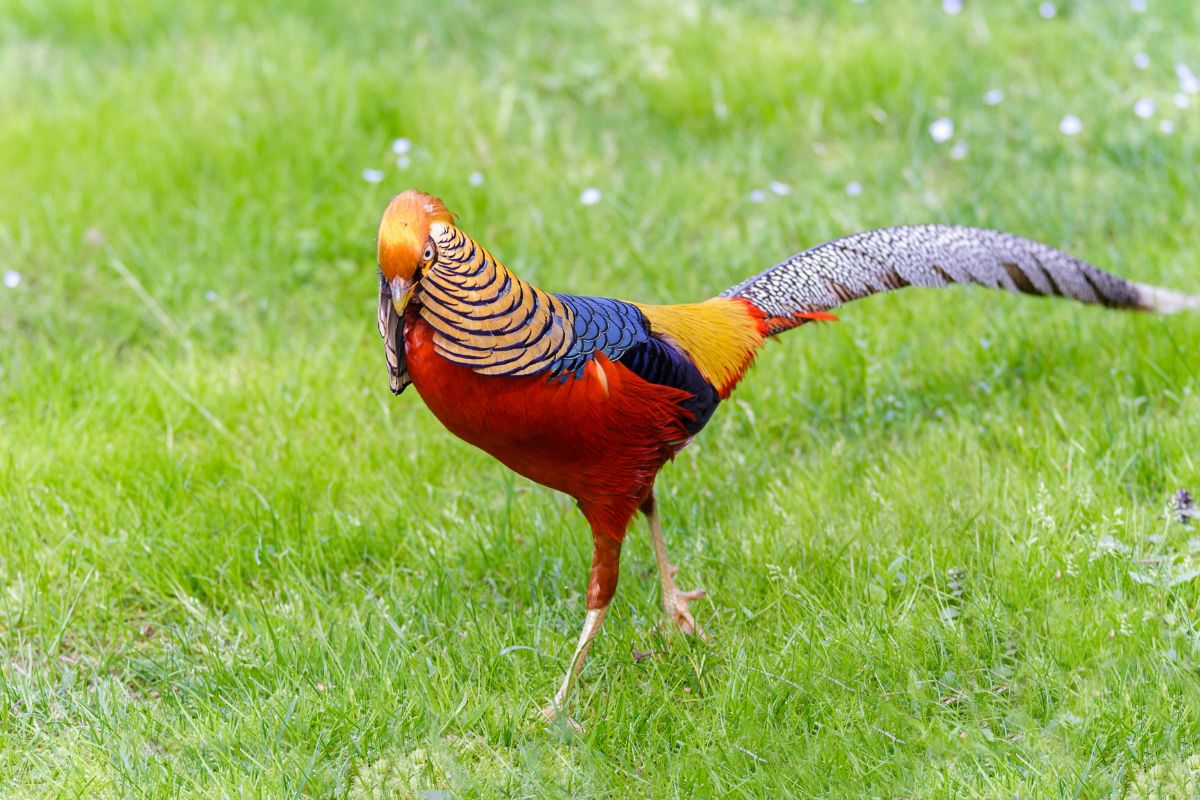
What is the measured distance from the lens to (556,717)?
107 inches

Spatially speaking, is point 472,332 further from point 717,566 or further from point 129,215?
point 129,215

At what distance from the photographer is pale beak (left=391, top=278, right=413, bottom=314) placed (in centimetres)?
223

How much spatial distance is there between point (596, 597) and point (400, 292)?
2.84ft

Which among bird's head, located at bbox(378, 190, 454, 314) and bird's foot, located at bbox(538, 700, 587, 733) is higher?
bird's head, located at bbox(378, 190, 454, 314)

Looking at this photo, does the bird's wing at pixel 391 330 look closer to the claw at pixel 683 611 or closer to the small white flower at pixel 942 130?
the claw at pixel 683 611

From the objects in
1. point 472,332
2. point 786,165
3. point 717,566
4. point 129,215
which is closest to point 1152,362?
point 717,566

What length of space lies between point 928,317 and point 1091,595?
4.57 feet

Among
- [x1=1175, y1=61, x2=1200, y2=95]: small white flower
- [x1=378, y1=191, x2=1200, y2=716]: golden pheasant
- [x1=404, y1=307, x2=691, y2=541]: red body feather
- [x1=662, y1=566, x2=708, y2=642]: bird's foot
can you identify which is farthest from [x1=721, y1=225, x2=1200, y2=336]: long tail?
[x1=1175, y1=61, x2=1200, y2=95]: small white flower

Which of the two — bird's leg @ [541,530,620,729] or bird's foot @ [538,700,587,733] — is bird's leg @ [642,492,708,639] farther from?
bird's foot @ [538,700,587,733]

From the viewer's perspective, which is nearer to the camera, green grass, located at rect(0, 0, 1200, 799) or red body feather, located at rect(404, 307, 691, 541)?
red body feather, located at rect(404, 307, 691, 541)

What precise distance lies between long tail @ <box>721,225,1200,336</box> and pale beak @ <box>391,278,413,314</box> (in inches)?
42.4

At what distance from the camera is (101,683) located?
112 inches

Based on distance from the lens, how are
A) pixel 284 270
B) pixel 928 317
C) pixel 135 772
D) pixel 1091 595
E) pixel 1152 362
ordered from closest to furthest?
1. pixel 135 772
2. pixel 1091 595
3. pixel 1152 362
4. pixel 928 317
5. pixel 284 270

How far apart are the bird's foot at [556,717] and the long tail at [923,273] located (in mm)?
1034
